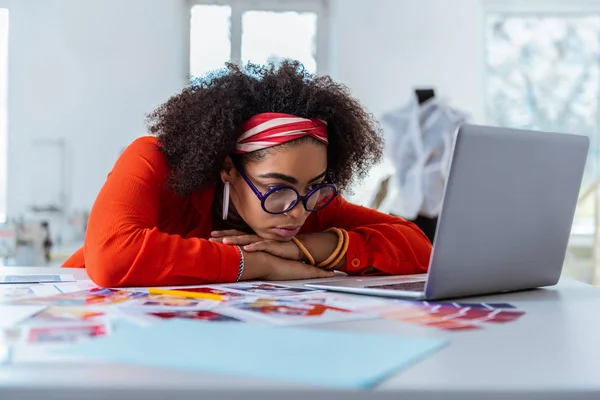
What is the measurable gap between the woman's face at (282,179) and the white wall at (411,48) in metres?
3.90

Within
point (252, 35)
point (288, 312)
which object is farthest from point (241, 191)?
point (252, 35)

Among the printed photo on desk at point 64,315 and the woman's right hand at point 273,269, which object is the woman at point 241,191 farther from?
the printed photo on desk at point 64,315

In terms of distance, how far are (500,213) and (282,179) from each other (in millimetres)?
519

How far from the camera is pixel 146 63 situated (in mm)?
5117

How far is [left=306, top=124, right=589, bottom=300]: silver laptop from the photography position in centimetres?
93

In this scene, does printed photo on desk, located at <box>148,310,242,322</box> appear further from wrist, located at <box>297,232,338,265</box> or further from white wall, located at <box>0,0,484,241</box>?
white wall, located at <box>0,0,484,241</box>

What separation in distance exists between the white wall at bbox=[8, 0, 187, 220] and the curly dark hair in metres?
3.56

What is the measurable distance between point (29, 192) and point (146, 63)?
1228 mm

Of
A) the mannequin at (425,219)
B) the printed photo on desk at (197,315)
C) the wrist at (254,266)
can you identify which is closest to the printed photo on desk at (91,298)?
the printed photo on desk at (197,315)

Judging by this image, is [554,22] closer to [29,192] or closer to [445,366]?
[29,192]

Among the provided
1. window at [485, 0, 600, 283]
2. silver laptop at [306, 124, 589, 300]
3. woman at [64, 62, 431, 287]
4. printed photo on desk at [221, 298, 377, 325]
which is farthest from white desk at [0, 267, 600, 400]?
window at [485, 0, 600, 283]

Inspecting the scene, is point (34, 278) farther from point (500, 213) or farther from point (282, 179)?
point (500, 213)

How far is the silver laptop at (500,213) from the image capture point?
3.06 feet

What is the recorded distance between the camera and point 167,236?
4.23 feet
